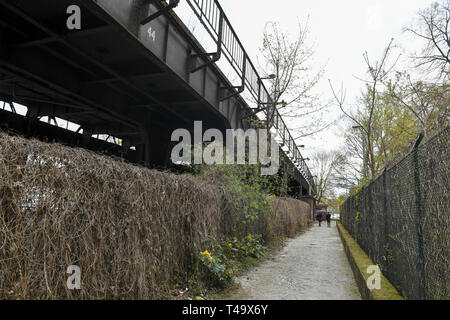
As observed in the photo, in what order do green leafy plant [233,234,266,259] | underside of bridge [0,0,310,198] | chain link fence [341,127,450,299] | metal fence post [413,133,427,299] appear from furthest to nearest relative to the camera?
green leafy plant [233,234,266,259], underside of bridge [0,0,310,198], metal fence post [413,133,427,299], chain link fence [341,127,450,299]

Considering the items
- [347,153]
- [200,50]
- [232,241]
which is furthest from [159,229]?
[347,153]

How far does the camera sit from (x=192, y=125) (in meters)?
14.8

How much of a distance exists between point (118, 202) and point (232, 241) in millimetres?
4674

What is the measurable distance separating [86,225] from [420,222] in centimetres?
377

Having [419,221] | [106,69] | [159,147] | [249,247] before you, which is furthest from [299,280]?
[159,147]

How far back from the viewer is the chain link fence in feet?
8.97

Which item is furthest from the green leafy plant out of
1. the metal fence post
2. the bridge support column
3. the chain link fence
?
the bridge support column

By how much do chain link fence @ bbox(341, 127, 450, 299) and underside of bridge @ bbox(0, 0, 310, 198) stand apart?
525 cm

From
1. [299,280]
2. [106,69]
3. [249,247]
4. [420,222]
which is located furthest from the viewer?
[249,247]

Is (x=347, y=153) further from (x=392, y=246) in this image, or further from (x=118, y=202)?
(x=118, y=202)

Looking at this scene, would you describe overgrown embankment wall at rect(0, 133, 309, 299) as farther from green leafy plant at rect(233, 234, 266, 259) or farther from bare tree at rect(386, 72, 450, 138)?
bare tree at rect(386, 72, 450, 138)

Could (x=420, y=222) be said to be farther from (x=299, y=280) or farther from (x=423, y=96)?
(x=423, y=96)

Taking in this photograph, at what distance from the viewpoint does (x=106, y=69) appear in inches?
333

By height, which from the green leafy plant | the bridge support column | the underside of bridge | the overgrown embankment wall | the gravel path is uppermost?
the underside of bridge
